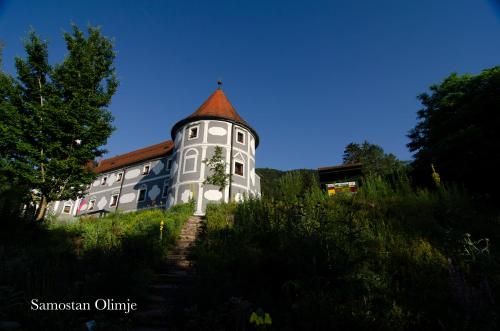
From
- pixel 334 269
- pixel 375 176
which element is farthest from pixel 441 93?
pixel 334 269

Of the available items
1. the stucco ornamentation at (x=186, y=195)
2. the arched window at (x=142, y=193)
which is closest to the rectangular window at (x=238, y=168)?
the stucco ornamentation at (x=186, y=195)

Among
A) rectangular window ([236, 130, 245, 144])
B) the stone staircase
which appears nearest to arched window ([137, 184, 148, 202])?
rectangular window ([236, 130, 245, 144])

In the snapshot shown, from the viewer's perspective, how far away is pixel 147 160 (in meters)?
31.1

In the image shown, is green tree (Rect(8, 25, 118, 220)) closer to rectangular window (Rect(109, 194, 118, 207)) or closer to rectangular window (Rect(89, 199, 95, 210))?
rectangular window (Rect(109, 194, 118, 207))

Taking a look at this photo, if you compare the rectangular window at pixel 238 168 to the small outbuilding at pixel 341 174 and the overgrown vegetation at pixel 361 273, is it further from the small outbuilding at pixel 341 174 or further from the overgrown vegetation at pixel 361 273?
the overgrown vegetation at pixel 361 273

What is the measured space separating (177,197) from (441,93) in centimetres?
2187

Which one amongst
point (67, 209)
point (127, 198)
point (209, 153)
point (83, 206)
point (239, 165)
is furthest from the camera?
point (67, 209)

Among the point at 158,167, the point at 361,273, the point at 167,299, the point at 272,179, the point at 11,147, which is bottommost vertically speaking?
the point at 167,299

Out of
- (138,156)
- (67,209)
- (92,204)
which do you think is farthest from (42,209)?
(67,209)

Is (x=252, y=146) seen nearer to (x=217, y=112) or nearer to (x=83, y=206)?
(x=217, y=112)

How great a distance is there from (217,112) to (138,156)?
50.0 ft

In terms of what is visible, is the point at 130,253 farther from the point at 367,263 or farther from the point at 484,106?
the point at 484,106

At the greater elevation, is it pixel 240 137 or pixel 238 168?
pixel 240 137

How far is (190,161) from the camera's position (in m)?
22.9
